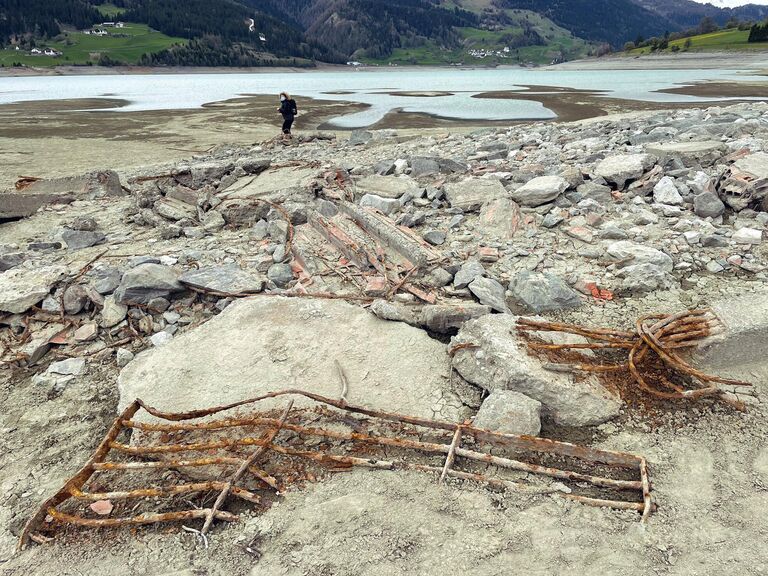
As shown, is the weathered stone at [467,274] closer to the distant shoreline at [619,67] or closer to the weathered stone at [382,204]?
the weathered stone at [382,204]

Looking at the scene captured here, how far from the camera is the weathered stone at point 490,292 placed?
15.1 ft

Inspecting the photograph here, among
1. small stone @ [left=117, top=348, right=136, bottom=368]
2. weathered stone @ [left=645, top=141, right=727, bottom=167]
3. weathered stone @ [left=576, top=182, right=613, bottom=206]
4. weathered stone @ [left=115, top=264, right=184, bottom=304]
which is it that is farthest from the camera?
weathered stone @ [left=645, top=141, right=727, bottom=167]

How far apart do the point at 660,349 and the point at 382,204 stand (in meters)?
4.66

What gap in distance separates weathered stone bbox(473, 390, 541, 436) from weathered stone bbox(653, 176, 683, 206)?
491 centimetres

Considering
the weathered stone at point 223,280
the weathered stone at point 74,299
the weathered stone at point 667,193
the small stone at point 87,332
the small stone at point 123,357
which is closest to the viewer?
the small stone at point 123,357

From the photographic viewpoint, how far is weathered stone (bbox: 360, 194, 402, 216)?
7.16m

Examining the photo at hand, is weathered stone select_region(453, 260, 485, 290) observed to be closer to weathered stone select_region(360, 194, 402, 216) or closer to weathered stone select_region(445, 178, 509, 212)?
weathered stone select_region(445, 178, 509, 212)

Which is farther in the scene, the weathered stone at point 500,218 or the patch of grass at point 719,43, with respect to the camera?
the patch of grass at point 719,43

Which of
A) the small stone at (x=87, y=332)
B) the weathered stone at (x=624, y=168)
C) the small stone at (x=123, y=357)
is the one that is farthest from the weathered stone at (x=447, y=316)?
the weathered stone at (x=624, y=168)

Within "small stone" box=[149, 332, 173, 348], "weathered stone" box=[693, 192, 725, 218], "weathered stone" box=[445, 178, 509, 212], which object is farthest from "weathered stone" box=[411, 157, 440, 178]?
"small stone" box=[149, 332, 173, 348]

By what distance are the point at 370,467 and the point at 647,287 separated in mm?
3639

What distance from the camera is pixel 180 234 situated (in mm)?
7434

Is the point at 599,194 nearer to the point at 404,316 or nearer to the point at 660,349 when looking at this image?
the point at 660,349

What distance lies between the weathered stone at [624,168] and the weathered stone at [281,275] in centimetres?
541
